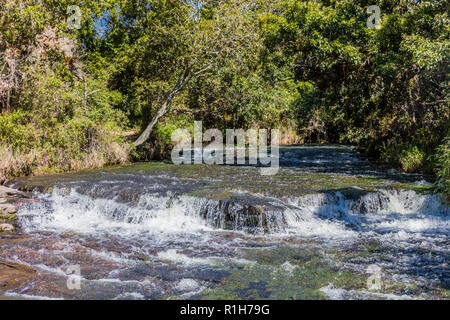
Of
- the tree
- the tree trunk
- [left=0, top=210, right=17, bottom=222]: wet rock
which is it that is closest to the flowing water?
[left=0, top=210, right=17, bottom=222]: wet rock

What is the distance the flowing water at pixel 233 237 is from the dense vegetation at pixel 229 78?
1.72 metres

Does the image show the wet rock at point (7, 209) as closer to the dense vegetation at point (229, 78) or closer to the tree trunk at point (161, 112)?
the dense vegetation at point (229, 78)

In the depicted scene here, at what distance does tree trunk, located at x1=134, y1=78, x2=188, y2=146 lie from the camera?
17.0 metres

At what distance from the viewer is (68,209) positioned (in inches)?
362

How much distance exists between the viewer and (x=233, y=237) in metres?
7.50

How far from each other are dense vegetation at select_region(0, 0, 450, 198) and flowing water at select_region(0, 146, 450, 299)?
172cm

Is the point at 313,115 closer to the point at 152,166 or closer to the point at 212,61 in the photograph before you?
the point at 212,61

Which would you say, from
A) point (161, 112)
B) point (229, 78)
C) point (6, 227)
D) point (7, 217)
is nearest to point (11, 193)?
point (7, 217)

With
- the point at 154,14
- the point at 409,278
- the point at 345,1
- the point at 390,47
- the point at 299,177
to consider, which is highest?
the point at 154,14

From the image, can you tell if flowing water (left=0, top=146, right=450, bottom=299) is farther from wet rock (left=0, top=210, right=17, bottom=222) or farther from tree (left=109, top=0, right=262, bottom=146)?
tree (left=109, top=0, right=262, bottom=146)

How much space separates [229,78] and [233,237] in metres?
11.3

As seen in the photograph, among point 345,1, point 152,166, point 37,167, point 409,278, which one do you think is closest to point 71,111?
point 37,167

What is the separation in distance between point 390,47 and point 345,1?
2122 mm

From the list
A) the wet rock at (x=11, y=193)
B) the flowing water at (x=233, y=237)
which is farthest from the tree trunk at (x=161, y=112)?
the wet rock at (x=11, y=193)
